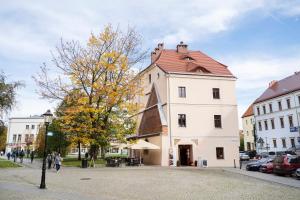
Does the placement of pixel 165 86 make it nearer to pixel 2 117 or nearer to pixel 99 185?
pixel 2 117

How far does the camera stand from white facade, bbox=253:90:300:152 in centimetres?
5241

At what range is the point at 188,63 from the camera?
38.4 meters

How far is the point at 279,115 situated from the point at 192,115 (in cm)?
2963

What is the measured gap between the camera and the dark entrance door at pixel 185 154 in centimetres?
3544

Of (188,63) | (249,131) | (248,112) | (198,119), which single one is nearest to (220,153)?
(198,119)

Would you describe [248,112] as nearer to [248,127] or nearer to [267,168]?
[248,127]

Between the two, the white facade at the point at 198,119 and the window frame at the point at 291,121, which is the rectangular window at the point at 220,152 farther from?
the window frame at the point at 291,121

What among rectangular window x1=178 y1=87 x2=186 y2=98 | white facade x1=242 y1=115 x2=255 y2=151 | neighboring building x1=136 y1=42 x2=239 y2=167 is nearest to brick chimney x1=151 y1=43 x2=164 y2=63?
neighboring building x1=136 y1=42 x2=239 y2=167

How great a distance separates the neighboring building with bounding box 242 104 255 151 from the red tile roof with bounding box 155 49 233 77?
4241 centimetres

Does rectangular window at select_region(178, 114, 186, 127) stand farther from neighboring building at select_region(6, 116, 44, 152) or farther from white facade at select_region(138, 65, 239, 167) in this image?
neighboring building at select_region(6, 116, 44, 152)

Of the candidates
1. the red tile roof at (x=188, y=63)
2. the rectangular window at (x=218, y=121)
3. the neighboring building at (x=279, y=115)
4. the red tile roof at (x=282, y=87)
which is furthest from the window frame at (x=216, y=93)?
the red tile roof at (x=282, y=87)

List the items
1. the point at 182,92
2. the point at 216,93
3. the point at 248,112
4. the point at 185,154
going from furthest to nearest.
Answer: the point at 248,112, the point at 216,93, the point at 185,154, the point at 182,92

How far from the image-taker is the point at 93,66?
31094 millimetres

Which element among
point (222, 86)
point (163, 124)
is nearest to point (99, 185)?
point (163, 124)
